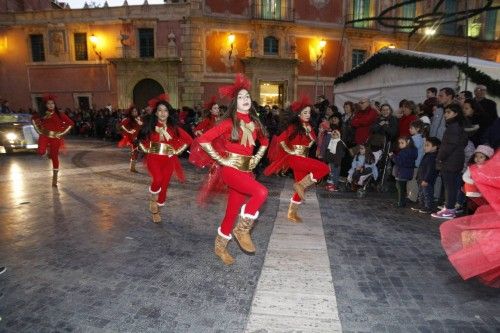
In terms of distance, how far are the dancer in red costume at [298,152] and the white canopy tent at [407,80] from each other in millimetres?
4630

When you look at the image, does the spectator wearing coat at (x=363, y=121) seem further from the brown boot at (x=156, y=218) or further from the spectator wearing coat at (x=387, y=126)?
the brown boot at (x=156, y=218)

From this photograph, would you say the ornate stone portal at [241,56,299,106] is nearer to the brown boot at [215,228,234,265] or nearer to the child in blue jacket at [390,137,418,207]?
the child in blue jacket at [390,137,418,207]

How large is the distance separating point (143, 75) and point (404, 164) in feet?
67.6

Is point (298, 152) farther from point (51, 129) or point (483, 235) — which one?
point (51, 129)

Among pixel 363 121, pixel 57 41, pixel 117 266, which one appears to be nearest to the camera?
pixel 117 266

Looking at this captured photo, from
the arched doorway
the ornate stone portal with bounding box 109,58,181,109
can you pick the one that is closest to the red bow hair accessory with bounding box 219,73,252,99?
the ornate stone portal with bounding box 109,58,181,109

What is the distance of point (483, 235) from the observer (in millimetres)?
3203

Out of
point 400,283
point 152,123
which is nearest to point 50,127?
point 152,123

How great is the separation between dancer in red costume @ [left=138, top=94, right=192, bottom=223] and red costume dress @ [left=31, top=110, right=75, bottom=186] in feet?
11.0

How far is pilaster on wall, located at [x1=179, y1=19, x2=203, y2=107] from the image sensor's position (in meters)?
22.3

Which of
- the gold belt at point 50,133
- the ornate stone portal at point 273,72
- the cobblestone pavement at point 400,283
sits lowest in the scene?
the cobblestone pavement at point 400,283

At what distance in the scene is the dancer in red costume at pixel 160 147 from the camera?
229 inches

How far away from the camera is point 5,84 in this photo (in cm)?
2573

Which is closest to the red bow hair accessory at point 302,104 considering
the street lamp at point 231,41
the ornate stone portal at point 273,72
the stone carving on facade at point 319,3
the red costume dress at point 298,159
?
the red costume dress at point 298,159
